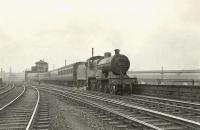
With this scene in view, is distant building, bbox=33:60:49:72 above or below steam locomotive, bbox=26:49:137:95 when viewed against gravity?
above

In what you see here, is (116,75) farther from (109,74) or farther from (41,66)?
(41,66)

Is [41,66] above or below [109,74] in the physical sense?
above

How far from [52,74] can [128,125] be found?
5549cm

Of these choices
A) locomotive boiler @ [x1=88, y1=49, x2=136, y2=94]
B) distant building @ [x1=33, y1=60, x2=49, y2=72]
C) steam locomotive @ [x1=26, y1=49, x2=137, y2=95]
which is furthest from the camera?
distant building @ [x1=33, y1=60, x2=49, y2=72]

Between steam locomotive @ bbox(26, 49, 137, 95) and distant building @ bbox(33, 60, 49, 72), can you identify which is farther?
distant building @ bbox(33, 60, 49, 72)

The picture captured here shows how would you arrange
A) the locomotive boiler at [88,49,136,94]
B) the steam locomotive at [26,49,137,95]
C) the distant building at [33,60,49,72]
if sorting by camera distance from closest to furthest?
the locomotive boiler at [88,49,136,94] → the steam locomotive at [26,49,137,95] → the distant building at [33,60,49,72]

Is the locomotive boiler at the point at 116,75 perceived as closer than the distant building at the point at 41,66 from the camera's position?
Yes

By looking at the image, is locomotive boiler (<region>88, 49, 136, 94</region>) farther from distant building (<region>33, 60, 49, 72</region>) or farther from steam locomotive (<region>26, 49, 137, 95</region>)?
distant building (<region>33, 60, 49, 72</region>)

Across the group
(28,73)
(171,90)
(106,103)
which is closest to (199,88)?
(171,90)

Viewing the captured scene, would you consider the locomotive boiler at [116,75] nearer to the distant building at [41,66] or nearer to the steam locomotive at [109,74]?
the steam locomotive at [109,74]

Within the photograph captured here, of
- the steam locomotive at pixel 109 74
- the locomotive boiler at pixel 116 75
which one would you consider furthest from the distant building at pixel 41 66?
the locomotive boiler at pixel 116 75

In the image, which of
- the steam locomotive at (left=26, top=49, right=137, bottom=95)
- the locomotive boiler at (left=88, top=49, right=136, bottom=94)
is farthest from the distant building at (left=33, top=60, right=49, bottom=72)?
the locomotive boiler at (left=88, top=49, right=136, bottom=94)

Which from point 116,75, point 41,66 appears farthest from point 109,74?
point 41,66

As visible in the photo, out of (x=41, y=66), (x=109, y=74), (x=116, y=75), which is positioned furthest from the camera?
(x=41, y=66)
